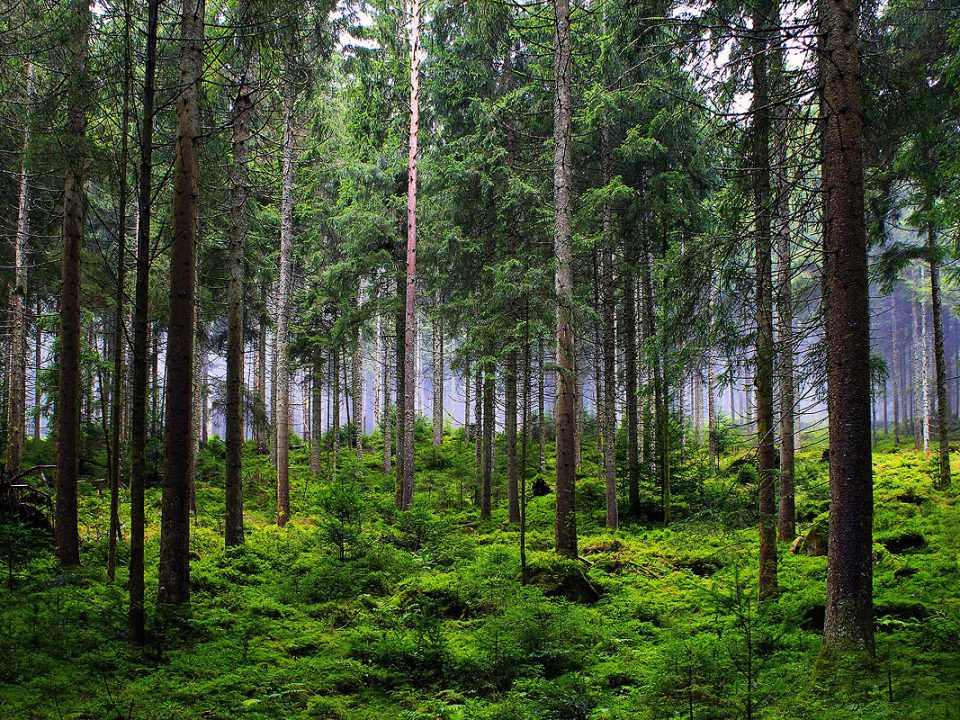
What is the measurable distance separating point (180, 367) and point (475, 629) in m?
5.39

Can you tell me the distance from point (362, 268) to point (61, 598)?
1155 cm

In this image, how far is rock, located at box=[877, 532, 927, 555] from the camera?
9.84 meters

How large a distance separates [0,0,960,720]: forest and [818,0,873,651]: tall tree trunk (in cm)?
3

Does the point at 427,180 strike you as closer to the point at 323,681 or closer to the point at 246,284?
Result: the point at 246,284

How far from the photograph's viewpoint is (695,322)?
26.0ft

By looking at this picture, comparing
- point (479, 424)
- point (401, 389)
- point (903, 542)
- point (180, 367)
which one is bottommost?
point (903, 542)

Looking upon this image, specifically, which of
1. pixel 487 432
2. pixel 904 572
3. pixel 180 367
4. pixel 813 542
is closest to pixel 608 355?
pixel 487 432

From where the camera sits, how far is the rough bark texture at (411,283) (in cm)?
1474

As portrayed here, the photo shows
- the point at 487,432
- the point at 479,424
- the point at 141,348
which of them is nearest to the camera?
the point at 141,348

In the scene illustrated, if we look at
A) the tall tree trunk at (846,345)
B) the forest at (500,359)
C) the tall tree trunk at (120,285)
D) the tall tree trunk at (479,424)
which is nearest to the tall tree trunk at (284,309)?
the forest at (500,359)

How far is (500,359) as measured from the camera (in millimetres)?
13266

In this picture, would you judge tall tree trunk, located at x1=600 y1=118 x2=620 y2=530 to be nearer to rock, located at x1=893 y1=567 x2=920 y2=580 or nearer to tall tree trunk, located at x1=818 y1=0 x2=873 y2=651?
rock, located at x1=893 y1=567 x2=920 y2=580

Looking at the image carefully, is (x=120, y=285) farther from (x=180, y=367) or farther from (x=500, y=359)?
(x=500, y=359)

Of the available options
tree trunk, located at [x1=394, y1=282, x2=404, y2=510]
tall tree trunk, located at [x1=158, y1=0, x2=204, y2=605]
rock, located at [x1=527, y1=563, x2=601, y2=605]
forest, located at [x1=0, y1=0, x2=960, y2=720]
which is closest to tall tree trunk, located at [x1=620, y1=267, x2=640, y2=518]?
forest, located at [x1=0, y1=0, x2=960, y2=720]
